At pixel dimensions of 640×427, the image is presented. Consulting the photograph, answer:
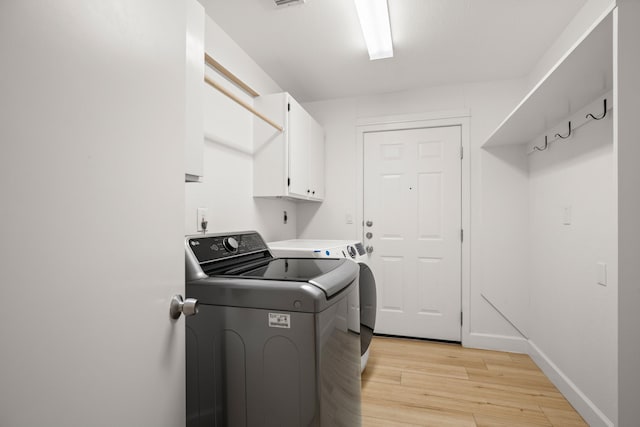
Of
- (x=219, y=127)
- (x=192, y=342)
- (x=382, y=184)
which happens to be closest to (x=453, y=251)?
(x=382, y=184)

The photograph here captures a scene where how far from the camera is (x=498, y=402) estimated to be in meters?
1.93

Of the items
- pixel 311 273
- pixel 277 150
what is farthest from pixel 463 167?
pixel 311 273

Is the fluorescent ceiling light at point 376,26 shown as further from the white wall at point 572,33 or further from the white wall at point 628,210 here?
the white wall at point 628,210

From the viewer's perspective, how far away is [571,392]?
74.2 inches

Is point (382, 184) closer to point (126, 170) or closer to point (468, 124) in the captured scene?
point (468, 124)

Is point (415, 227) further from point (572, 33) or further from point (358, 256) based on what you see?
point (572, 33)

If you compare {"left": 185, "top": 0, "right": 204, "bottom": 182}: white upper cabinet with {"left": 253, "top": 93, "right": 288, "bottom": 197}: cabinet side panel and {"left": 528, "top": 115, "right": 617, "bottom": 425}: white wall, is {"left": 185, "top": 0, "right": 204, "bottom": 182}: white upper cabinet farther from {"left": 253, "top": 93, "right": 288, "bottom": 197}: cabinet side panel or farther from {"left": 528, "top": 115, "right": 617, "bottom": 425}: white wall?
{"left": 528, "top": 115, "right": 617, "bottom": 425}: white wall

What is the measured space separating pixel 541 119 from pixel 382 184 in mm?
1407

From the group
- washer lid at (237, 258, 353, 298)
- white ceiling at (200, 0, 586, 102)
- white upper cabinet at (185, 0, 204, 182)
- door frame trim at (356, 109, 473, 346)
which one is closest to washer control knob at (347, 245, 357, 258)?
washer lid at (237, 258, 353, 298)

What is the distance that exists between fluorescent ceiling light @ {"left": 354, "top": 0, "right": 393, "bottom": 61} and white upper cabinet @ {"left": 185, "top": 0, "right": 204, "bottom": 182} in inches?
35.3

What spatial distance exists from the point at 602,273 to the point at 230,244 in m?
1.87

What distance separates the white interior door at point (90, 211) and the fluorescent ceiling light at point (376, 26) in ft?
4.18

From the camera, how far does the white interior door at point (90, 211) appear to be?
47cm

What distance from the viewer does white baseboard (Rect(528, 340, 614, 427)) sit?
162 centimetres
